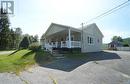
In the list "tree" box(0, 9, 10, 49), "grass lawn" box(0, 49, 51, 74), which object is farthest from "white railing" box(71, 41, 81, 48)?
"tree" box(0, 9, 10, 49)

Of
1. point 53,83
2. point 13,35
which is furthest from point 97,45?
point 13,35

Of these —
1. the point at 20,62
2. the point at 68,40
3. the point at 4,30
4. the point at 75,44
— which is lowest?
the point at 20,62

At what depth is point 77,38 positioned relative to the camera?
22.6m

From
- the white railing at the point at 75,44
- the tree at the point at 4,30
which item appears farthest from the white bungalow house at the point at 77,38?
the tree at the point at 4,30

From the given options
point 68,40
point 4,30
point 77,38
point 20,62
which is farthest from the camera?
point 4,30

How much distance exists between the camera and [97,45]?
2598 centimetres

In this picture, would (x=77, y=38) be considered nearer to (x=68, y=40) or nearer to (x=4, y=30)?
(x=68, y=40)

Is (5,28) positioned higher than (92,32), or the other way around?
(5,28)

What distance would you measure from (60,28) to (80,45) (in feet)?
13.8

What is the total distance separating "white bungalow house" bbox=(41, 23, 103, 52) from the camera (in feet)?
65.0

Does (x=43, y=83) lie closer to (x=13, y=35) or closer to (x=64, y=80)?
(x=64, y=80)

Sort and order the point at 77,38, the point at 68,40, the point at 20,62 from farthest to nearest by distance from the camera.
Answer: the point at 77,38 → the point at 68,40 → the point at 20,62

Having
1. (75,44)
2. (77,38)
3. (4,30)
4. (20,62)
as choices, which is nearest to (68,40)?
(75,44)

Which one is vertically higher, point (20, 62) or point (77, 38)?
point (77, 38)
